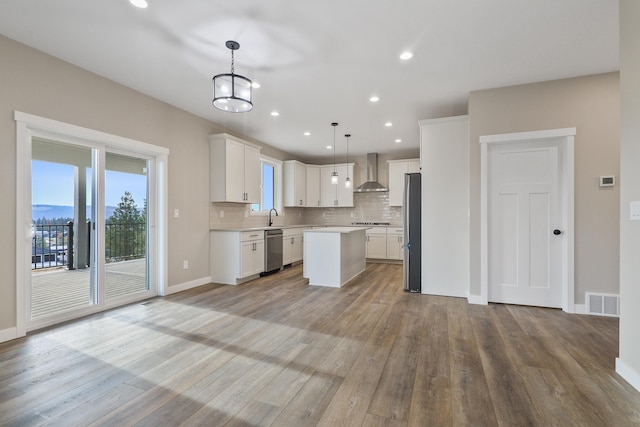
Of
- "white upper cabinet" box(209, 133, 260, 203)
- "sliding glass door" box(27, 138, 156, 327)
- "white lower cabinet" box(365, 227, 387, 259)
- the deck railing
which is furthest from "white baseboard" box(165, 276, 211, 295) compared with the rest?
"white lower cabinet" box(365, 227, 387, 259)

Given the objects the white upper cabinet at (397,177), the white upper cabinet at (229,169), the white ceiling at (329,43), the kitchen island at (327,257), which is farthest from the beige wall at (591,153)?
the white upper cabinet at (229,169)

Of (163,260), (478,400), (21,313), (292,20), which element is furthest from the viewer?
(163,260)

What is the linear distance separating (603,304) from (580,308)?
0.72ft

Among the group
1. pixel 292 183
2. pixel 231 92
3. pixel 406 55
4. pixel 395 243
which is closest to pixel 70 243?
pixel 231 92

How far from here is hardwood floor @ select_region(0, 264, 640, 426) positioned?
1712mm

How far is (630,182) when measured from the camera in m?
2.01

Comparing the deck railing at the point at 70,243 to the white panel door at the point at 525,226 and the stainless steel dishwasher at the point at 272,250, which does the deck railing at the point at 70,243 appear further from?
the white panel door at the point at 525,226

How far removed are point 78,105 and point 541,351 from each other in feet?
16.8

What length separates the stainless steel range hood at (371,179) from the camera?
7.20 m

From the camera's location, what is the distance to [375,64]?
3168mm

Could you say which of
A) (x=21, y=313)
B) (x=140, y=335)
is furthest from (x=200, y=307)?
(x=21, y=313)

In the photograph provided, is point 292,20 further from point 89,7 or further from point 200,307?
point 200,307

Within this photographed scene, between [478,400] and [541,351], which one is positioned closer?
[478,400]

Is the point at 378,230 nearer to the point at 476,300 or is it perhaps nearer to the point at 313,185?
the point at 313,185
